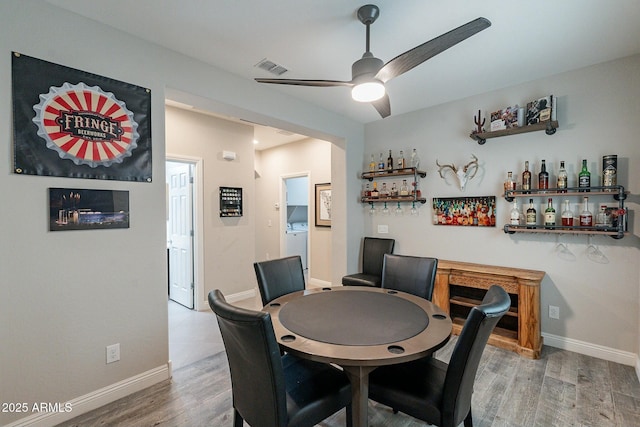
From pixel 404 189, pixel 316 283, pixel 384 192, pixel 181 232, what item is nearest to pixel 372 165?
pixel 384 192

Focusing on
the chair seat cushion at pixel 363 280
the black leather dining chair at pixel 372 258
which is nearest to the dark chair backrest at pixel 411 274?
the chair seat cushion at pixel 363 280

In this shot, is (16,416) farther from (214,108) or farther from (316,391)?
(214,108)

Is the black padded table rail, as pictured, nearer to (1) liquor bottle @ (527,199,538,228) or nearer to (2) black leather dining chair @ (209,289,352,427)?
(2) black leather dining chair @ (209,289,352,427)

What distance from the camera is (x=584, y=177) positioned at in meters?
2.58

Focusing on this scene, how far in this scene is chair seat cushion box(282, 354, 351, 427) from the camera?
1.36 metres

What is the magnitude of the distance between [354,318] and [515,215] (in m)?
2.25

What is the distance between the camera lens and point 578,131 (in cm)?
272

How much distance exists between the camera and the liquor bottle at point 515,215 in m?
2.97

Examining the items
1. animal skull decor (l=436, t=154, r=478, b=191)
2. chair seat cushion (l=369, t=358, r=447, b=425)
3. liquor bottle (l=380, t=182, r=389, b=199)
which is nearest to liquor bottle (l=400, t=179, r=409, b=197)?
liquor bottle (l=380, t=182, r=389, b=199)

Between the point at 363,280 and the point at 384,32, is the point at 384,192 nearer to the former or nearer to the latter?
the point at 363,280

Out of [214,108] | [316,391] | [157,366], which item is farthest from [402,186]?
[157,366]

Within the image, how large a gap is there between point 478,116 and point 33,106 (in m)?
3.84

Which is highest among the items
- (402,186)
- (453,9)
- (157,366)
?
(453,9)

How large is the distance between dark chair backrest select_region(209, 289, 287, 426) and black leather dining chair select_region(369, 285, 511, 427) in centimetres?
58
